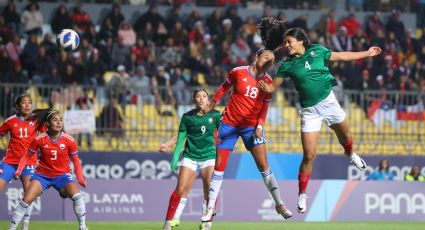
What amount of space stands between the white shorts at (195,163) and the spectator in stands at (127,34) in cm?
1171

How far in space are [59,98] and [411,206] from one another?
8914mm

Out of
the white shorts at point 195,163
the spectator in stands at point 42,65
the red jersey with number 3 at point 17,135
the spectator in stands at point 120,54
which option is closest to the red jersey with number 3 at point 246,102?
the white shorts at point 195,163

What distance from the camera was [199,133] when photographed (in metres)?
18.0

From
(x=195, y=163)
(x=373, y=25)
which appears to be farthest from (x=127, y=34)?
(x=195, y=163)

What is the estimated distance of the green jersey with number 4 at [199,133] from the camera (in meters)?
17.9

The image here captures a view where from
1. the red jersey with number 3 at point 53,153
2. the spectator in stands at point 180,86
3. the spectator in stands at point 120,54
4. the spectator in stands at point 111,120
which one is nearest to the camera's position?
the red jersey with number 3 at point 53,153

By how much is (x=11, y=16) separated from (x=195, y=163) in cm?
1254

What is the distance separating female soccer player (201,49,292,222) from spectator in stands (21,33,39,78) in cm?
1161

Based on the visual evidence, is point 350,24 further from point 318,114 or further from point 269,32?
point 318,114

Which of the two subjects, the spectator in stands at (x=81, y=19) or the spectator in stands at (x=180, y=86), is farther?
the spectator in stands at (x=81, y=19)

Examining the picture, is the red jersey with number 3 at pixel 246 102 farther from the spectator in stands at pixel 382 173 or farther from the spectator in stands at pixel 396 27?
the spectator in stands at pixel 396 27

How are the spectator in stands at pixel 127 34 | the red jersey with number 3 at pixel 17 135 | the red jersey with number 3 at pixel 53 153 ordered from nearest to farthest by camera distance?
the red jersey with number 3 at pixel 53 153 < the red jersey with number 3 at pixel 17 135 < the spectator in stands at pixel 127 34

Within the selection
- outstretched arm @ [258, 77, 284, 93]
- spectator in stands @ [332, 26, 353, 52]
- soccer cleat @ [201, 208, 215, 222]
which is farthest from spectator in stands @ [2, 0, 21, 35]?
outstretched arm @ [258, 77, 284, 93]

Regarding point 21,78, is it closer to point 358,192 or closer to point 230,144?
point 358,192
